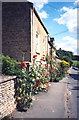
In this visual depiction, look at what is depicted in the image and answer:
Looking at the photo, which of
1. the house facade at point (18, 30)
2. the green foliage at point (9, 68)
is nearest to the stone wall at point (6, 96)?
the green foliage at point (9, 68)

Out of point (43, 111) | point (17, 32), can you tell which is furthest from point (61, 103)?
point (17, 32)

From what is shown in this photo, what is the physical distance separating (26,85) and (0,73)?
4.02ft

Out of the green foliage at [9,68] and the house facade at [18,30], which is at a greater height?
the house facade at [18,30]

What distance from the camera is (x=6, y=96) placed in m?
4.86

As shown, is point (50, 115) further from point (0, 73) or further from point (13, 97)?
point (0, 73)

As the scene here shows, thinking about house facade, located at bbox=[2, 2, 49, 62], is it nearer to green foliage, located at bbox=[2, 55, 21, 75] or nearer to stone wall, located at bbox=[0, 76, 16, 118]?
green foliage, located at bbox=[2, 55, 21, 75]

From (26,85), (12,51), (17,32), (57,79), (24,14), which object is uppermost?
(24,14)

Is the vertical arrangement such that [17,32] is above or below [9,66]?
above

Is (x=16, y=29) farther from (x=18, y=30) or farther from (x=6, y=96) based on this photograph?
(x=6, y=96)

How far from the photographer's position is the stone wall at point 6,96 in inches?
178

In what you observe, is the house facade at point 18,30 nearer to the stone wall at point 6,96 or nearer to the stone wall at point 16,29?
the stone wall at point 16,29

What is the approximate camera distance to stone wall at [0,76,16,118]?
14.8 ft

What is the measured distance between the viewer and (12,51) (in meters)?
8.67

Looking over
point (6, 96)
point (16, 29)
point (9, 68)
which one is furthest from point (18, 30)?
point (6, 96)
